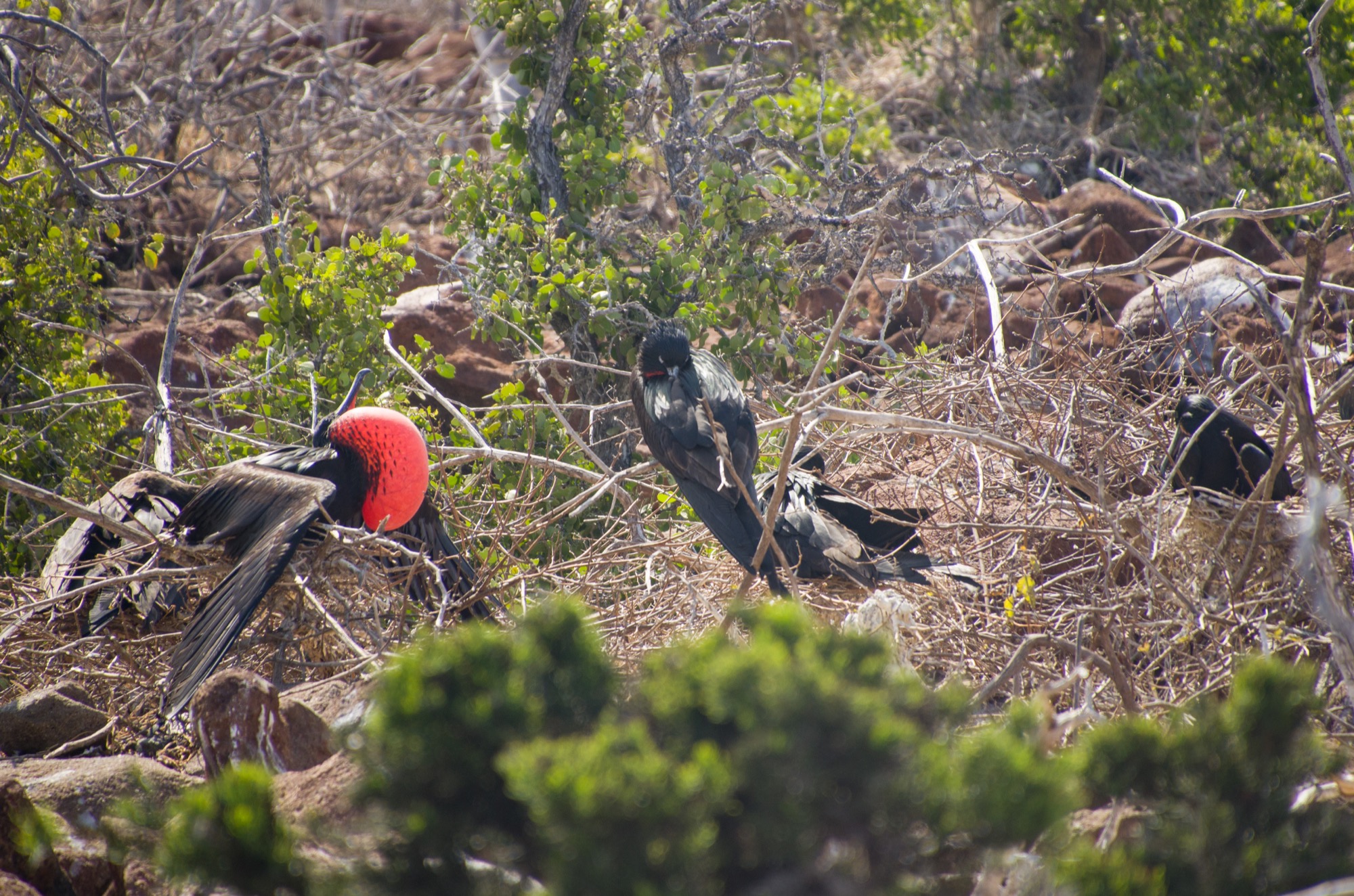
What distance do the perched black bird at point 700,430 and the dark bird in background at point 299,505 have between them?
715 millimetres

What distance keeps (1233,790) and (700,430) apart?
76.4 inches

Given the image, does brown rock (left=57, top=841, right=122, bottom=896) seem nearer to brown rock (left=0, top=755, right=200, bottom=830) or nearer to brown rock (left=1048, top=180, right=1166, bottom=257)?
brown rock (left=0, top=755, right=200, bottom=830)

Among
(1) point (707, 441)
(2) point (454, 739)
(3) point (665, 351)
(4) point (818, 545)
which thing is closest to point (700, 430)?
(1) point (707, 441)

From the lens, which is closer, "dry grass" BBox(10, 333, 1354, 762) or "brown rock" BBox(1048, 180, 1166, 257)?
"dry grass" BBox(10, 333, 1354, 762)

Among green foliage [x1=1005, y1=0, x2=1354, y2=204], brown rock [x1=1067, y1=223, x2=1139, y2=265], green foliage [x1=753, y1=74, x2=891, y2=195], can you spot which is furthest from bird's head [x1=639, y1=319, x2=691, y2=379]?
green foliage [x1=1005, y1=0, x2=1354, y2=204]

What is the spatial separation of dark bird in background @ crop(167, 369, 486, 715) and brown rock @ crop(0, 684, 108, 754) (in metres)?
0.38

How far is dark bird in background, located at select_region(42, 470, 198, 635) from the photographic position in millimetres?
2705

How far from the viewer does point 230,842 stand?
4.03 feet

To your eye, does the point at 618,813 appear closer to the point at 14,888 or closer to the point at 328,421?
the point at 14,888

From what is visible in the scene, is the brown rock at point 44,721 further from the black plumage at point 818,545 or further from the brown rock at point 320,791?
the black plumage at point 818,545

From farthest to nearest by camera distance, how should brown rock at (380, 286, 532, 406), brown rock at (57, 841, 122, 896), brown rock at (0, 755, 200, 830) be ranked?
brown rock at (380, 286, 532, 406) → brown rock at (0, 755, 200, 830) → brown rock at (57, 841, 122, 896)

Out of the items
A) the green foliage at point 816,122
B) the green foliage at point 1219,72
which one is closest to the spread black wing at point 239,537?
the green foliage at point 816,122

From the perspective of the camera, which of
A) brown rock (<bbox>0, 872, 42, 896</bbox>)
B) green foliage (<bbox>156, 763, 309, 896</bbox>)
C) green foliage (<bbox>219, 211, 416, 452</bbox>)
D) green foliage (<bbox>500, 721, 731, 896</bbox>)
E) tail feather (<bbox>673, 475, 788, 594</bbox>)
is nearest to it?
green foliage (<bbox>500, 721, 731, 896</bbox>)

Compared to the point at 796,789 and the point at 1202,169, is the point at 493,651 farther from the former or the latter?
the point at 1202,169
